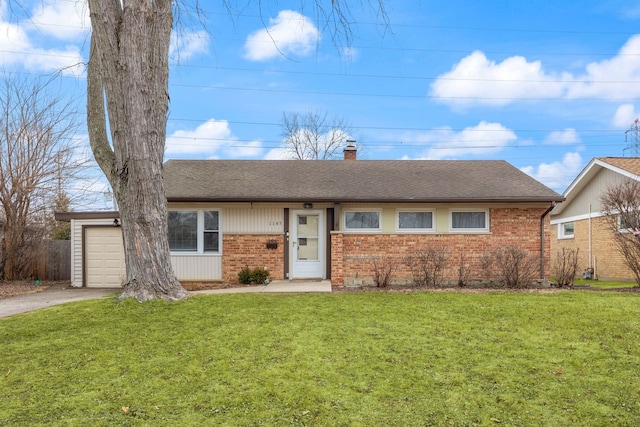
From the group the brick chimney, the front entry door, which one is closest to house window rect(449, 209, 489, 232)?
the front entry door

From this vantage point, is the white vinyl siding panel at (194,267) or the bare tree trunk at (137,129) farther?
the white vinyl siding panel at (194,267)

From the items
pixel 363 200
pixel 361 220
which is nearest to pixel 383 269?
pixel 361 220

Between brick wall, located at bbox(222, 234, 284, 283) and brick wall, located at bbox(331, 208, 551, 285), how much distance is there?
6.84 feet

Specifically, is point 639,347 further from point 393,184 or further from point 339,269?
point 393,184

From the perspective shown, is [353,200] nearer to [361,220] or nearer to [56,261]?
[361,220]

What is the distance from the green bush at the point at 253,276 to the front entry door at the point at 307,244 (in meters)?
0.88

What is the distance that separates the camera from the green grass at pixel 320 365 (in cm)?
382

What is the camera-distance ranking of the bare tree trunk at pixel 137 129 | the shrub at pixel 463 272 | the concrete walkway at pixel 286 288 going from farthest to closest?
the shrub at pixel 463 272, the concrete walkway at pixel 286 288, the bare tree trunk at pixel 137 129

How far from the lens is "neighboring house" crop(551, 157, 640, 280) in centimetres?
1647

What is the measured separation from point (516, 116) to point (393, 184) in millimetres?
11578

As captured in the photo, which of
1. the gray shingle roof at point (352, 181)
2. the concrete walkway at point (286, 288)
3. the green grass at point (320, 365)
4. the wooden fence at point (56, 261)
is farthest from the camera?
the wooden fence at point (56, 261)

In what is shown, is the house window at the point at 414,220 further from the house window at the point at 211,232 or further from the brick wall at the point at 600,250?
the brick wall at the point at 600,250

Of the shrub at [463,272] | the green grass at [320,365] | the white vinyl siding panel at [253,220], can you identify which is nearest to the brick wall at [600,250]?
the shrub at [463,272]

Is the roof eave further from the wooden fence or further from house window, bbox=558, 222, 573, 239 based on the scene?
house window, bbox=558, 222, 573, 239
